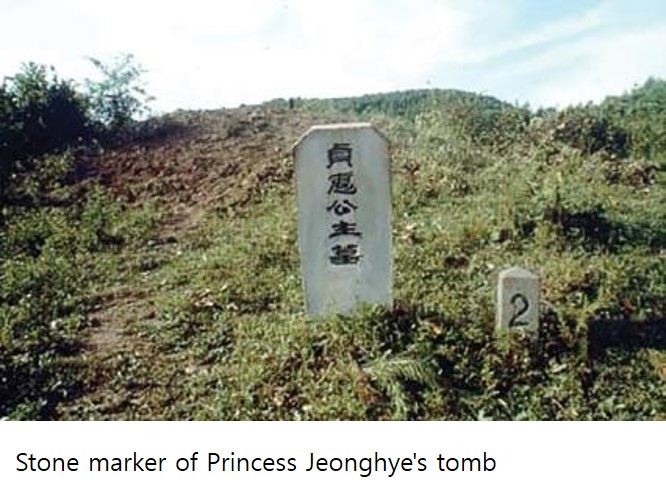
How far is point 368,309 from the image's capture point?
323 centimetres

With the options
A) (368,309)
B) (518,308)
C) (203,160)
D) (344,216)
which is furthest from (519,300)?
(203,160)

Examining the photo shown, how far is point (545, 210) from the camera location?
4.53 metres

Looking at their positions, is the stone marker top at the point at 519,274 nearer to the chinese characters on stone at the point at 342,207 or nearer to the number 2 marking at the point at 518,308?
the number 2 marking at the point at 518,308

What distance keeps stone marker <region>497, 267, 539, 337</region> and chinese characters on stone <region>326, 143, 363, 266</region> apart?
0.67 m

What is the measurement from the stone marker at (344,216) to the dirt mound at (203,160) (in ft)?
9.75

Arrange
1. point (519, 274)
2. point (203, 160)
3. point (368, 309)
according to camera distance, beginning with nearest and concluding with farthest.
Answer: point (519, 274) → point (368, 309) → point (203, 160)

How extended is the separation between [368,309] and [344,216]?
43 cm

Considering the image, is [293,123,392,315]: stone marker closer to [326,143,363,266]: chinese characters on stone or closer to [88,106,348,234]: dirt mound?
[326,143,363,266]: chinese characters on stone

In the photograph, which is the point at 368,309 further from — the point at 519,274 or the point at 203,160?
the point at 203,160

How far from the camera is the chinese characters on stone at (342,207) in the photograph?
322 centimetres

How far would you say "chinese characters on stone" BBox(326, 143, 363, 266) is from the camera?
3219 mm
